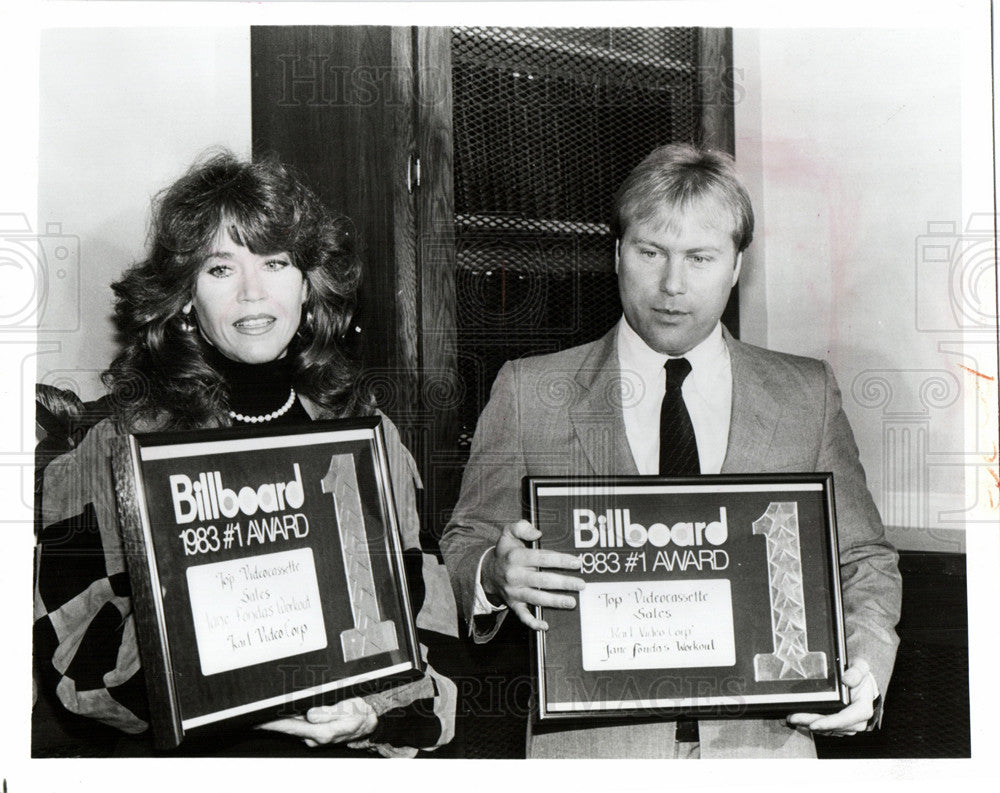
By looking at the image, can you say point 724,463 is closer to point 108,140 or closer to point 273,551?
point 273,551

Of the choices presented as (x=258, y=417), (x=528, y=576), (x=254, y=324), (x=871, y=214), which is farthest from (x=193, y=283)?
(x=871, y=214)

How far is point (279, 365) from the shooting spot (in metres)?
1.62

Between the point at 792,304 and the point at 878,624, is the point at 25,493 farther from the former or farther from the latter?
the point at 878,624

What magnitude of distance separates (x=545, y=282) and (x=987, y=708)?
1.21 meters

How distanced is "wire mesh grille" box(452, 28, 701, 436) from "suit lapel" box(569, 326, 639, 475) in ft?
0.17

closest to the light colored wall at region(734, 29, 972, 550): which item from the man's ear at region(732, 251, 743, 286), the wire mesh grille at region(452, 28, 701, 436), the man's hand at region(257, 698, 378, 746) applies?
the man's ear at region(732, 251, 743, 286)

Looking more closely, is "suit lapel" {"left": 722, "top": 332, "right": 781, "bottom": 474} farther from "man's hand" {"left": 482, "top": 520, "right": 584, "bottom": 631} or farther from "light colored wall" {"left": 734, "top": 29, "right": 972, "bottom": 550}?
"man's hand" {"left": 482, "top": 520, "right": 584, "bottom": 631}

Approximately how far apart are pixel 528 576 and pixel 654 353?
48cm

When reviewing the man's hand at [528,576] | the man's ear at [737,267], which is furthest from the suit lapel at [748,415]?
the man's hand at [528,576]

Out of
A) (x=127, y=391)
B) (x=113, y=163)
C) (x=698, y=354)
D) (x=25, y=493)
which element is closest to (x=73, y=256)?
(x=113, y=163)

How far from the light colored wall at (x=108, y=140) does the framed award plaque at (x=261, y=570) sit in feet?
1.05

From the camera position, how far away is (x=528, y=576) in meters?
1.59

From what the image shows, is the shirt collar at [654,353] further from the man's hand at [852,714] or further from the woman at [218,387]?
the man's hand at [852,714]

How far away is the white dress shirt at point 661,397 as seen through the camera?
1.65 meters
